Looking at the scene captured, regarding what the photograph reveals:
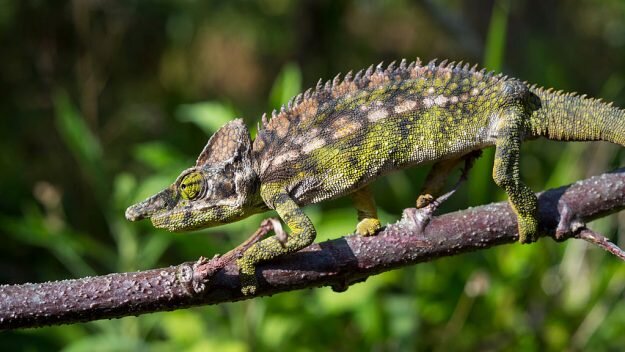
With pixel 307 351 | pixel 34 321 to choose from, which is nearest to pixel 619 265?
pixel 307 351

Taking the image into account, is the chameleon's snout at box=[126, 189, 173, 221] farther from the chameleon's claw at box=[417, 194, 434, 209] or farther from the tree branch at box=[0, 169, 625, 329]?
the chameleon's claw at box=[417, 194, 434, 209]

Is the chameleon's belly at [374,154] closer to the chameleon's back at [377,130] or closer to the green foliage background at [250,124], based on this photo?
the chameleon's back at [377,130]

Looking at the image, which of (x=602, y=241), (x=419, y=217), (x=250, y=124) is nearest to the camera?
(x=602, y=241)

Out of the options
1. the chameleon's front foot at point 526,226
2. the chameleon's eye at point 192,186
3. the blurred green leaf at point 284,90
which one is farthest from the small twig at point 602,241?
the blurred green leaf at point 284,90

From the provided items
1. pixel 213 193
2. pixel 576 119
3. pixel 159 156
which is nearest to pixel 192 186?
pixel 213 193

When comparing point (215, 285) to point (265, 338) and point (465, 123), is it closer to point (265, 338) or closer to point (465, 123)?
point (465, 123)

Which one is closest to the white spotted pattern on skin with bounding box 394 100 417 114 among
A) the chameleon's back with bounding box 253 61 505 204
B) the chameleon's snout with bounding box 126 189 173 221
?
the chameleon's back with bounding box 253 61 505 204

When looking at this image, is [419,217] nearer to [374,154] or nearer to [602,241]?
[374,154]

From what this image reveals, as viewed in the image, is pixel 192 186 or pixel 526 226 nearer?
pixel 526 226
